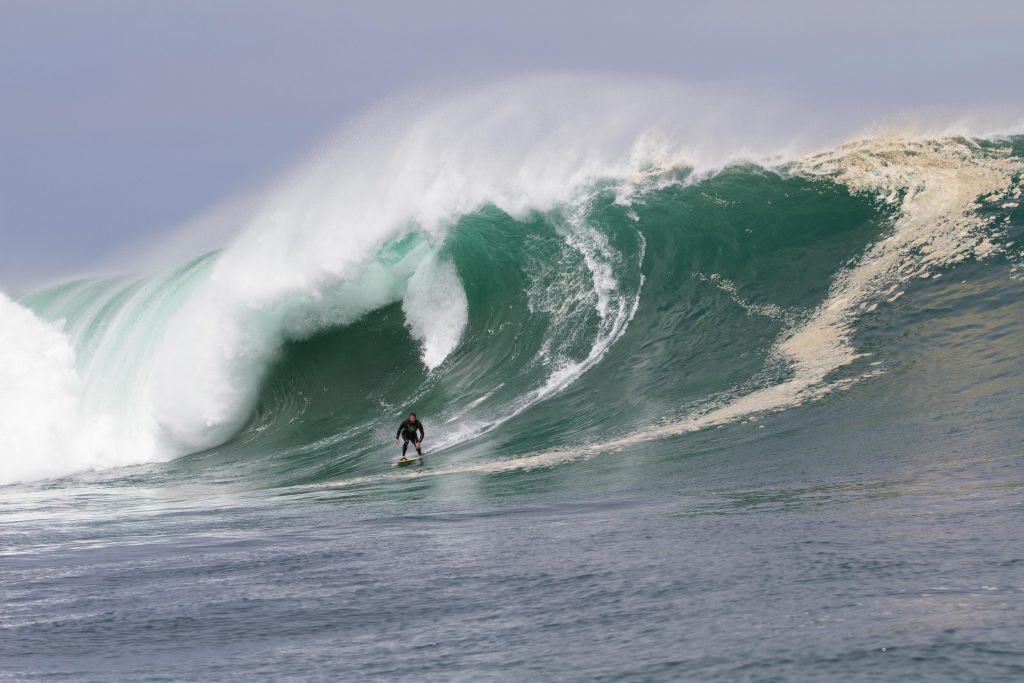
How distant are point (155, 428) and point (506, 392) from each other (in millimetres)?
8207

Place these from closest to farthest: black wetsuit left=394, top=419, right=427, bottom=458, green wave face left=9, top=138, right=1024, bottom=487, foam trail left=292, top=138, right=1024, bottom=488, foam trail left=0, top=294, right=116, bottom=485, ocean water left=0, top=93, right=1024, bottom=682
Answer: ocean water left=0, top=93, right=1024, bottom=682 < foam trail left=292, top=138, right=1024, bottom=488 < green wave face left=9, top=138, right=1024, bottom=487 < black wetsuit left=394, top=419, right=427, bottom=458 < foam trail left=0, top=294, right=116, bottom=485

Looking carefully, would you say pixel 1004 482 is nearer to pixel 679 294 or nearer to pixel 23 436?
pixel 679 294

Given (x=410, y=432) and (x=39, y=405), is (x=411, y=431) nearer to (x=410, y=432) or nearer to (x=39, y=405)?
(x=410, y=432)

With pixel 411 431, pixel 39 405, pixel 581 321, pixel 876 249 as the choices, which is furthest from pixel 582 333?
pixel 39 405

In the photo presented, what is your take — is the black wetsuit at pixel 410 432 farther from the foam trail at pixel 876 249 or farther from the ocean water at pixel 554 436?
the foam trail at pixel 876 249

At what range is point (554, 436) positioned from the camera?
449 inches

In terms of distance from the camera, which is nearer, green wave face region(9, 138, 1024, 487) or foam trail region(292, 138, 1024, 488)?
foam trail region(292, 138, 1024, 488)

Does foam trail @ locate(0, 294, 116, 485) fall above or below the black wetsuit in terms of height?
above

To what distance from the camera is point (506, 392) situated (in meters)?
14.2

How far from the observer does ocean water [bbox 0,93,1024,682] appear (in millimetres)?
3529

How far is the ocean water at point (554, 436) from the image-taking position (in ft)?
11.6

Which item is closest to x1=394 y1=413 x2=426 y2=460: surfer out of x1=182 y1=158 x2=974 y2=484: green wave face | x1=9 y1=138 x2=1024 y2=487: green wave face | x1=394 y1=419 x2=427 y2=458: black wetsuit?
x1=394 y1=419 x2=427 y2=458: black wetsuit

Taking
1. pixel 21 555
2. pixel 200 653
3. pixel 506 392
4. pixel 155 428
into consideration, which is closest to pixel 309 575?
pixel 200 653

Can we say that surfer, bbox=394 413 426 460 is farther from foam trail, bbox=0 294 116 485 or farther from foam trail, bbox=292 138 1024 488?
foam trail, bbox=0 294 116 485
